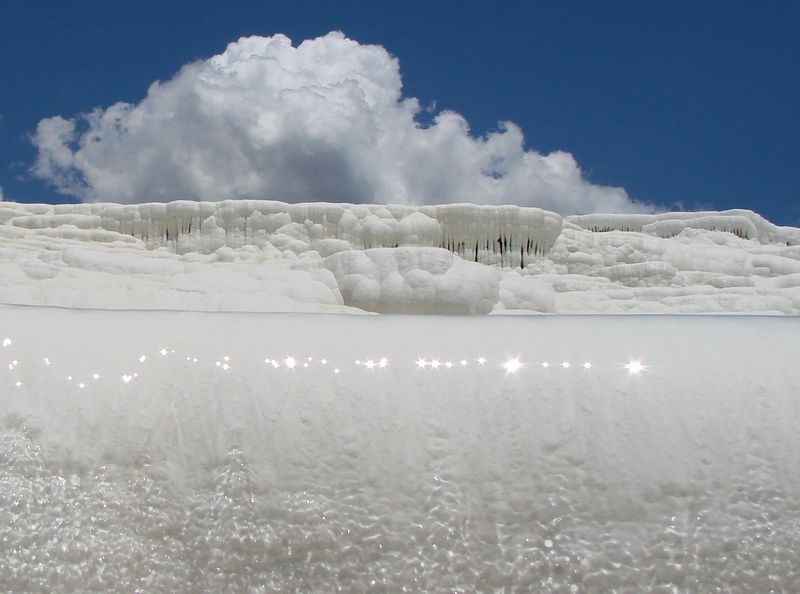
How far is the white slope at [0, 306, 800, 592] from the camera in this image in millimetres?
1608

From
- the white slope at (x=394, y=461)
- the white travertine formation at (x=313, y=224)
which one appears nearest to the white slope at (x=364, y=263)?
the white travertine formation at (x=313, y=224)

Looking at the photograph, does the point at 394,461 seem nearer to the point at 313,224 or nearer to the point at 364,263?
the point at 364,263

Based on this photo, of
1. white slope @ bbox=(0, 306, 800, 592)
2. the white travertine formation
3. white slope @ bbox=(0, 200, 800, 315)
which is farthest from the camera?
the white travertine formation

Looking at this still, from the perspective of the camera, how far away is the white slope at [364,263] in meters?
6.75

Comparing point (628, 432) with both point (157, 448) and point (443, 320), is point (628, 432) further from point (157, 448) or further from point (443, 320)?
point (157, 448)

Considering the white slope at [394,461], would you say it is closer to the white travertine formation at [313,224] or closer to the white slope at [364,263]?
the white slope at [364,263]

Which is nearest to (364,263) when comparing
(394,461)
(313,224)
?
(313,224)

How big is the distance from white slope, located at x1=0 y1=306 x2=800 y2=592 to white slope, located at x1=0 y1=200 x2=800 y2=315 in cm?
424

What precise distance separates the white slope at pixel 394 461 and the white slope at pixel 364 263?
4.24 metres

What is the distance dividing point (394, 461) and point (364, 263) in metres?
5.52

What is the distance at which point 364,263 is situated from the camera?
283 inches

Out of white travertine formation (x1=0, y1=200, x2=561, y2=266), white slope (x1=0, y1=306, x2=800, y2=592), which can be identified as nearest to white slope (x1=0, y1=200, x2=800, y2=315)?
white travertine formation (x1=0, y1=200, x2=561, y2=266)

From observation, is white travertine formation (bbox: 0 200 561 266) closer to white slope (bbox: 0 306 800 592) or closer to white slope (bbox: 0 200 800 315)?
white slope (bbox: 0 200 800 315)

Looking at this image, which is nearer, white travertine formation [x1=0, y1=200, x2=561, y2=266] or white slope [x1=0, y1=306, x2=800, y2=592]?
white slope [x1=0, y1=306, x2=800, y2=592]
